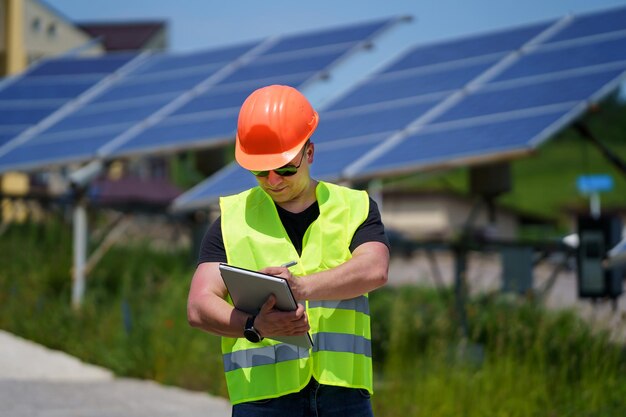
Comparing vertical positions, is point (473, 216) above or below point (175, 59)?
below

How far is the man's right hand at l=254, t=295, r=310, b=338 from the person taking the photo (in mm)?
3215

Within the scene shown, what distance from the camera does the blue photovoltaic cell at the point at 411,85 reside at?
11.4 meters

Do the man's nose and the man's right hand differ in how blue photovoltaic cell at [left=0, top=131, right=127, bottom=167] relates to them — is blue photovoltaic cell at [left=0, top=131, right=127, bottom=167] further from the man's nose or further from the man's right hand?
the man's right hand

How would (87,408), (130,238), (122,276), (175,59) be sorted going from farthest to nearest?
(175,59) → (130,238) → (122,276) → (87,408)

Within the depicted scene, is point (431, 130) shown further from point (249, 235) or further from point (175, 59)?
point (175, 59)

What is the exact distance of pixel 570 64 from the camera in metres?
10.5

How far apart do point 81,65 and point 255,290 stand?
15.1 m

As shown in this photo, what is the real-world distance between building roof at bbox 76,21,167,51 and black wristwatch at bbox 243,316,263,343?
4049 cm

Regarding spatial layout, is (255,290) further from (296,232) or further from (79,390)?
(79,390)

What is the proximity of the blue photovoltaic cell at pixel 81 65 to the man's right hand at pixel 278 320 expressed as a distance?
47.1 ft

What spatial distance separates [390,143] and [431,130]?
0.39 metres

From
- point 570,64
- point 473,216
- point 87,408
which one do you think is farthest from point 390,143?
point 87,408

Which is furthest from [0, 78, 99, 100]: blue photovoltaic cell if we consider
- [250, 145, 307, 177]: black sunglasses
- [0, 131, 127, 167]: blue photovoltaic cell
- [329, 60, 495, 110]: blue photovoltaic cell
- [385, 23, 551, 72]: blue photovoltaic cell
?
[250, 145, 307, 177]: black sunglasses

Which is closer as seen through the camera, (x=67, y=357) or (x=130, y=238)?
(x=67, y=357)
